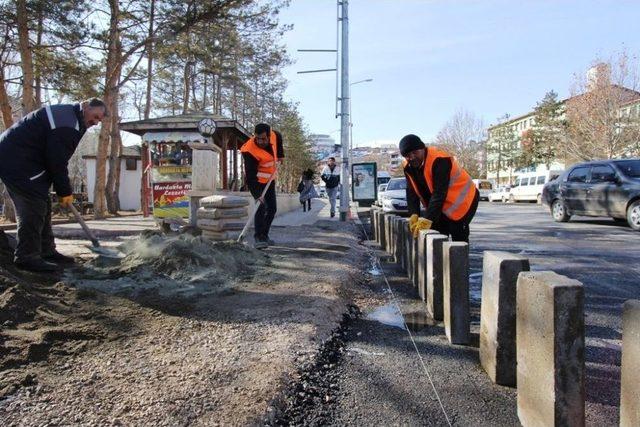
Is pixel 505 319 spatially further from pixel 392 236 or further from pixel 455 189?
pixel 392 236

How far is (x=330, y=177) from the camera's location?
1678 cm

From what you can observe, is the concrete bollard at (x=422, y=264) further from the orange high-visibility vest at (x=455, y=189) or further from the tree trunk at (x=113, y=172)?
the tree trunk at (x=113, y=172)

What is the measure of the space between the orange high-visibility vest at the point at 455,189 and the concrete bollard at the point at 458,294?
1156 millimetres

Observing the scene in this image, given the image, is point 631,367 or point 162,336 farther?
point 162,336

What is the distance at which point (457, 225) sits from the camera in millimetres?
5039

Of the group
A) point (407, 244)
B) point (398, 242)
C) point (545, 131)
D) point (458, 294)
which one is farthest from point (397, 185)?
point (545, 131)

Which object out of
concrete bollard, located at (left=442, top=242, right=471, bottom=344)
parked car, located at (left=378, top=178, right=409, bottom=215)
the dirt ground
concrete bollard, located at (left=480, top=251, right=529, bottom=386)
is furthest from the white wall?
concrete bollard, located at (left=480, top=251, right=529, bottom=386)

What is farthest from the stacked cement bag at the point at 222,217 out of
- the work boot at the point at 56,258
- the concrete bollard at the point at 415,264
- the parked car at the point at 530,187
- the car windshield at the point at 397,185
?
the parked car at the point at 530,187

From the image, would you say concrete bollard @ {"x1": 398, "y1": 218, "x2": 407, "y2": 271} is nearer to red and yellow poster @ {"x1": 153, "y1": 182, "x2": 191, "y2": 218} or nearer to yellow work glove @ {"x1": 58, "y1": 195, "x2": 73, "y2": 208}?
yellow work glove @ {"x1": 58, "y1": 195, "x2": 73, "y2": 208}

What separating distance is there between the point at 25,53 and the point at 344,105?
843cm

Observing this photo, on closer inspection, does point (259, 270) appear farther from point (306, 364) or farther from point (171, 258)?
point (306, 364)

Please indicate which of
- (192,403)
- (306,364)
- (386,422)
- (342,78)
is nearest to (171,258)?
(306,364)

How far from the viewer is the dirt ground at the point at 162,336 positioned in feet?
7.88

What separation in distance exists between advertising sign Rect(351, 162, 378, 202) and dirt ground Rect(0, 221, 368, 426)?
694 inches
